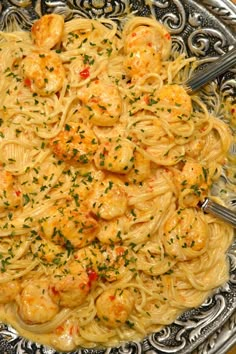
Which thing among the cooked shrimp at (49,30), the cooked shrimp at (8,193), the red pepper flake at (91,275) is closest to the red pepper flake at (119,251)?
the red pepper flake at (91,275)

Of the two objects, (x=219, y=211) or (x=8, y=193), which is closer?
(x=8, y=193)

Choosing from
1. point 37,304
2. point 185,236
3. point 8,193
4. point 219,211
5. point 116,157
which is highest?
point 116,157

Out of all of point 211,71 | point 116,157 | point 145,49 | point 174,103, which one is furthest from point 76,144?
point 211,71

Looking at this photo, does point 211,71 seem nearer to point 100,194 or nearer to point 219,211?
point 219,211

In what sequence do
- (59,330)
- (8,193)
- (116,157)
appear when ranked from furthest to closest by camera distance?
(59,330), (8,193), (116,157)

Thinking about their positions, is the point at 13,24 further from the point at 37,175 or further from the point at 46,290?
the point at 46,290

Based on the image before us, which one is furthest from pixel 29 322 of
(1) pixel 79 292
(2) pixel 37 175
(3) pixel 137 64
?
(3) pixel 137 64

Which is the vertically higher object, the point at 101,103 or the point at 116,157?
the point at 101,103

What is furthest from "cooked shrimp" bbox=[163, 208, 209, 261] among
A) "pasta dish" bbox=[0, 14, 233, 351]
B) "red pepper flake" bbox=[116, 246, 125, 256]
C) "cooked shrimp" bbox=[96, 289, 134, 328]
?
"cooked shrimp" bbox=[96, 289, 134, 328]
